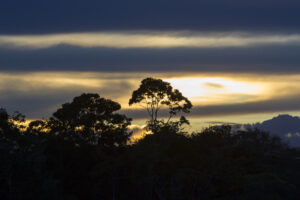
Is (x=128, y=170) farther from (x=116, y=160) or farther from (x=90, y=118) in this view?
(x=90, y=118)

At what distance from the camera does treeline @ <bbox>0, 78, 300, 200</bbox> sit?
79000 millimetres

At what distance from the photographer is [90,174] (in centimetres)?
8656

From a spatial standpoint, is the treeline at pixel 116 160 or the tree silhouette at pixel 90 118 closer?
the treeline at pixel 116 160

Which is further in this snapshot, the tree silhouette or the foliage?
the tree silhouette

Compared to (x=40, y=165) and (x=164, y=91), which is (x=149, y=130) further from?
(x=40, y=165)

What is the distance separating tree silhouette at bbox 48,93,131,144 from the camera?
101 metres

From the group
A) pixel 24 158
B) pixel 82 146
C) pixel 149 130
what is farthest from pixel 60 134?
pixel 24 158

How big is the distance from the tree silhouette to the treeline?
152 mm

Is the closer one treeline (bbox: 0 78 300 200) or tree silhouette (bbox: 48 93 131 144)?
treeline (bbox: 0 78 300 200)

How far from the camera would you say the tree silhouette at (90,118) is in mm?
100875

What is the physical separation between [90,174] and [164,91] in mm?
18264

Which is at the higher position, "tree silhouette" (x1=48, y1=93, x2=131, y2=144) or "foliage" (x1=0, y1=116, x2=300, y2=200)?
"tree silhouette" (x1=48, y1=93, x2=131, y2=144)

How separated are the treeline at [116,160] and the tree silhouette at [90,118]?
152 millimetres

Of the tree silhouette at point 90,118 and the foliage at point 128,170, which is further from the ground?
the tree silhouette at point 90,118
